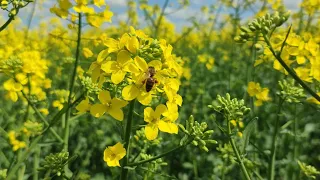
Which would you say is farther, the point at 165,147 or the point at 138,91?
the point at 165,147

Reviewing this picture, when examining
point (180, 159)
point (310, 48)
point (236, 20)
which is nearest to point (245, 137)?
point (310, 48)

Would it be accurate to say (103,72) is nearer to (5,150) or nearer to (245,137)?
(245,137)

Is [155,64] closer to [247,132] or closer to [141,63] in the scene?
[141,63]

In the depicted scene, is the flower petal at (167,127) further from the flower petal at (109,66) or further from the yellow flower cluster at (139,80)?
the flower petal at (109,66)

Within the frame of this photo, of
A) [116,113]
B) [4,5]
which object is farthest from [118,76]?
[4,5]

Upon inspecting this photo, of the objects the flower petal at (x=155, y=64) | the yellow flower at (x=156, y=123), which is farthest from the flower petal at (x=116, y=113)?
the flower petal at (x=155, y=64)

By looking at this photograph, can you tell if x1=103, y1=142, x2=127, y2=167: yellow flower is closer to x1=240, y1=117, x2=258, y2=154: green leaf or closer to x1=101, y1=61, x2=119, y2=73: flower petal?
x1=101, y1=61, x2=119, y2=73: flower petal
